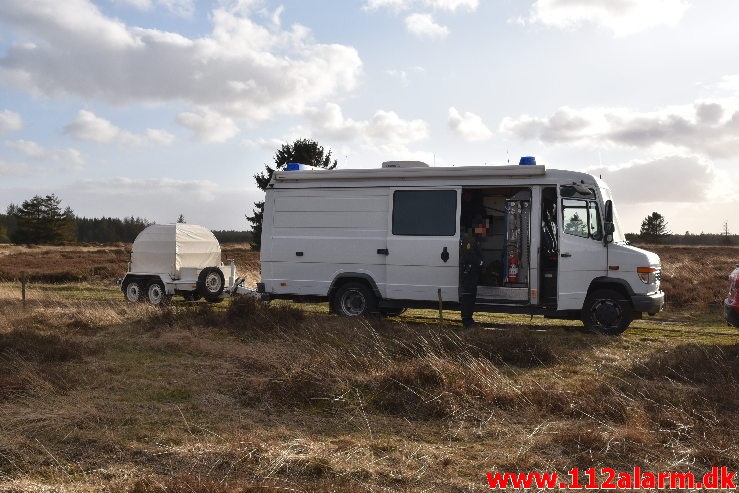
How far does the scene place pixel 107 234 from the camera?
10225 centimetres

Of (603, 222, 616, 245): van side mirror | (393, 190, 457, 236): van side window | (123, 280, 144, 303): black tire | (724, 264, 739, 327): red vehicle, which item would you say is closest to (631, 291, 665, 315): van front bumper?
(603, 222, 616, 245): van side mirror

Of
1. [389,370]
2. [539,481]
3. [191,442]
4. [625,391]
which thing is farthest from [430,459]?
[625,391]

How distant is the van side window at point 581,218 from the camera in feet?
43.4

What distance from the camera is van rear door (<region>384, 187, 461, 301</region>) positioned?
14.1 metres

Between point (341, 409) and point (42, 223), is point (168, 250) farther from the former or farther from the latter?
point (42, 223)

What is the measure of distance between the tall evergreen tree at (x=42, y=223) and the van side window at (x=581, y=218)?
72.3 meters

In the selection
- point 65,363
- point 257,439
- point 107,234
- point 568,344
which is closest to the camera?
point 257,439

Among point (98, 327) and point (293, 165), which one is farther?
point (293, 165)

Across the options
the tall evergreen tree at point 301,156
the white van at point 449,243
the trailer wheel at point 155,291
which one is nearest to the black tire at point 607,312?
the white van at point 449,243

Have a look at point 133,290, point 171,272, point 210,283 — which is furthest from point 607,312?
point 133,290

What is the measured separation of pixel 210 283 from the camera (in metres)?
20.1

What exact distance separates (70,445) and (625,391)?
5.58 meters

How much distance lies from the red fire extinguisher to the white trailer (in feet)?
28.8

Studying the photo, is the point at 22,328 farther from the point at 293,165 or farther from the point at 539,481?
the point at 539,481
